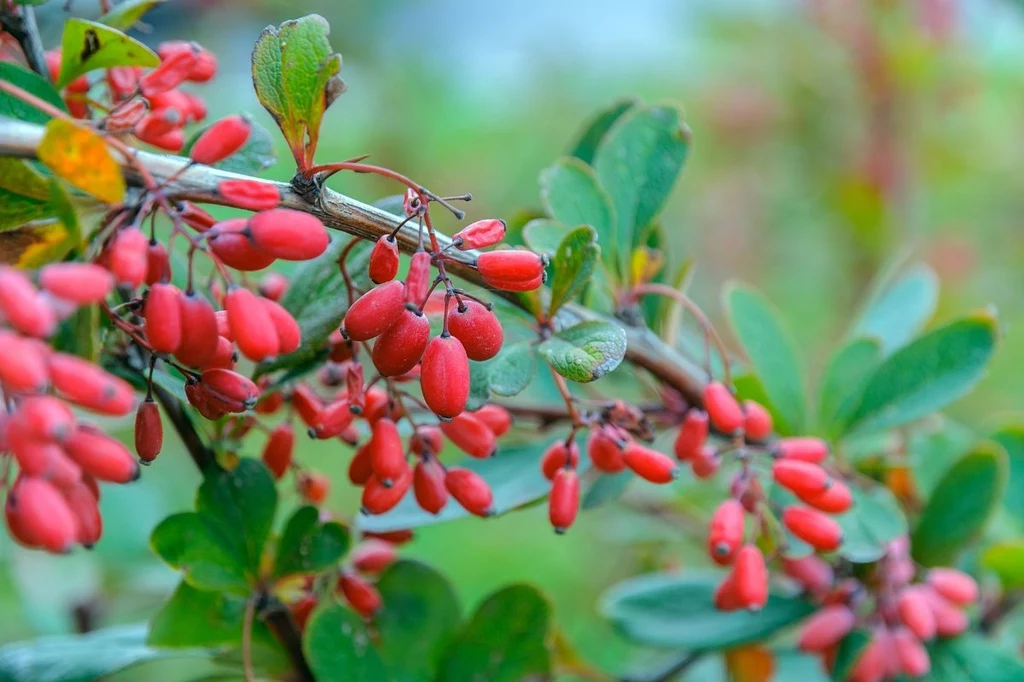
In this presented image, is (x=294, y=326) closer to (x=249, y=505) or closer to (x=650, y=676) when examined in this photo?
(x=249, y=505)

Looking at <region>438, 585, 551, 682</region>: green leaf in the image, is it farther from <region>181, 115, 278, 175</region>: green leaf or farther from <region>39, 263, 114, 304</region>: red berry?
<region>39, 263, 114, 304</region>: red berry

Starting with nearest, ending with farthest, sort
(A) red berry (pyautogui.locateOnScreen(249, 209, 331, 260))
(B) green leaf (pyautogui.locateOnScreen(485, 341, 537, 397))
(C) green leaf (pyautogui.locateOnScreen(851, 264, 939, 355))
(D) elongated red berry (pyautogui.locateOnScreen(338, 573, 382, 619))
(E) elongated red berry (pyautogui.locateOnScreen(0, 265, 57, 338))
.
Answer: (E) elongated red berry (pyautogui.locateOnScreen(0, 265, 57, 338)) → (A) red berry (pyautogui.locateOnScreen(249, 209, 331, 260)) → (B) green leaf (pyautogui.locateOnScreen(485, 341, 537, 397)) → (D) elongated red berry (pyautogui.locateOnScreen(338, 573, 382, 619)) → (C) green leaf (pyautogui.locateOnScreen(851, 264, 939, 355))

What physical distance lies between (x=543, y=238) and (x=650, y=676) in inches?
27.1

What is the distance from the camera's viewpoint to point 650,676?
51.4 inches

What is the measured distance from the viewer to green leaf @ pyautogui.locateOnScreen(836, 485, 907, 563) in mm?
987

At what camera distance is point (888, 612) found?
1080mm

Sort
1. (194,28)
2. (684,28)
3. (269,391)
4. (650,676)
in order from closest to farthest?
1. (269,391)
2. (650,676)
3. (194,28)
4. (684,28)

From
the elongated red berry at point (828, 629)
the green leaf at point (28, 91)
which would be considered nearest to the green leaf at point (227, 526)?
the green leaf at point (28, 91)

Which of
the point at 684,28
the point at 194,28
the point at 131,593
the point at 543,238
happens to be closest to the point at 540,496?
the point at 543,238

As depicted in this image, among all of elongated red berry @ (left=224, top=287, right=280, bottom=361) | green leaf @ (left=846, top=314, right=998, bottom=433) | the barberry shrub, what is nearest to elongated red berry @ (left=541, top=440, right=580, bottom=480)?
the barberry shrub

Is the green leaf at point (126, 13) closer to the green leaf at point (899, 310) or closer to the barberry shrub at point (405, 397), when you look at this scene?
the barberry shrub at point (405, 397)

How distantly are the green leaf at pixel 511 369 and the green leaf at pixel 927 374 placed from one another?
506 mm

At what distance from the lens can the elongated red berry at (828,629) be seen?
3.59 feet

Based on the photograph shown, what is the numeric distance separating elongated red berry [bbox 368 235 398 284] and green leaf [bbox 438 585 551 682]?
43 cm
